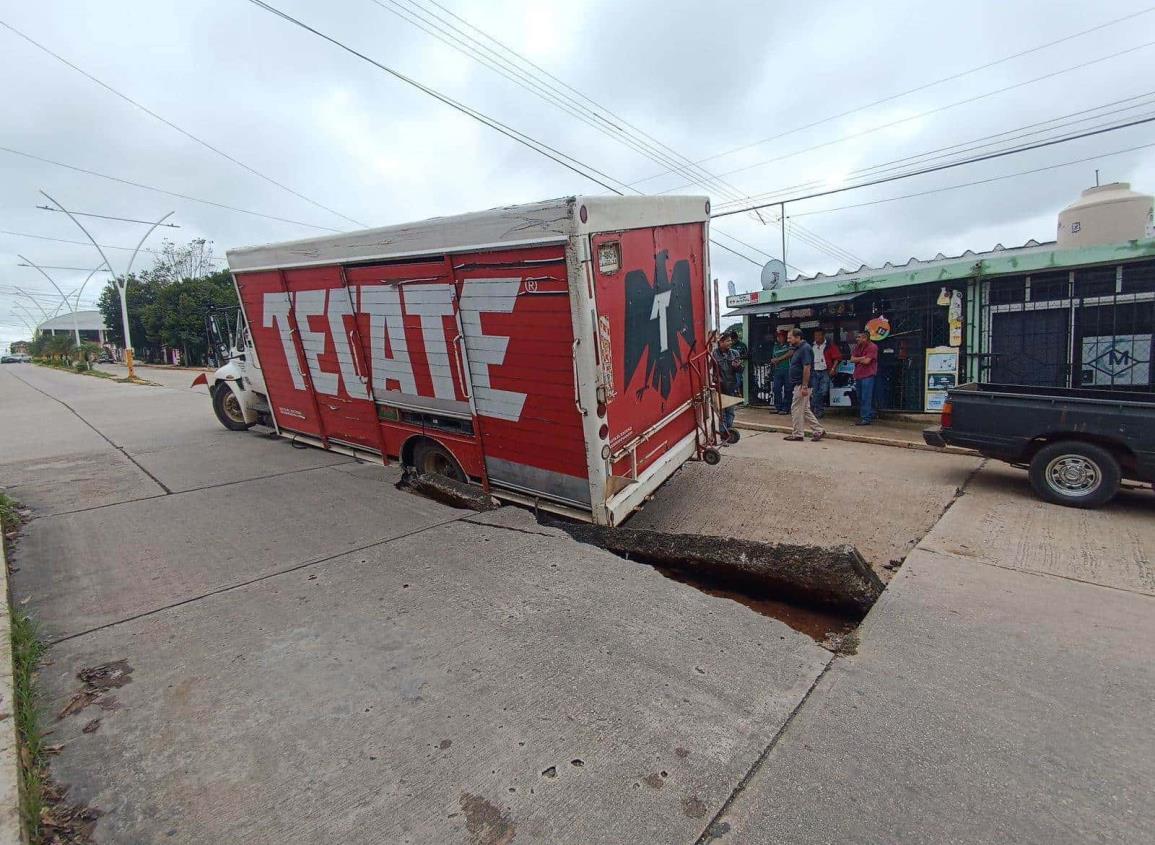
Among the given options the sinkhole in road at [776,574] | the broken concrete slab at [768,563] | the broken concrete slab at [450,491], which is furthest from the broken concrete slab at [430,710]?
the broken concrete slab at [450,491]

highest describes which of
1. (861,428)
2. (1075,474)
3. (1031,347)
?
(1031,347)

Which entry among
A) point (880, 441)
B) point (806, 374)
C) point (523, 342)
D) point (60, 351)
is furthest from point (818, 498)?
point (60, 351)

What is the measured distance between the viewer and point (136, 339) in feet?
183

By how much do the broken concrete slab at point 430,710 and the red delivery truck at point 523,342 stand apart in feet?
3.86

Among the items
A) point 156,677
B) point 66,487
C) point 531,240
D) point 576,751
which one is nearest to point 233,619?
point 156,677

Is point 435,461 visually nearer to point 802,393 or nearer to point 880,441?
point 802,393

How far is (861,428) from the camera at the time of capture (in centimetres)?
988

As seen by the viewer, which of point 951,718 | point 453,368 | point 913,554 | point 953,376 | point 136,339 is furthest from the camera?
point 136,339

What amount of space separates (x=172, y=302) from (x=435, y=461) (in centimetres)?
4552

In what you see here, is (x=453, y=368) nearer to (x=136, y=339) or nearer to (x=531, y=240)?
(x=531, y=240)

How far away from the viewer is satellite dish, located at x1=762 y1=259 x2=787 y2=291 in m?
13.0

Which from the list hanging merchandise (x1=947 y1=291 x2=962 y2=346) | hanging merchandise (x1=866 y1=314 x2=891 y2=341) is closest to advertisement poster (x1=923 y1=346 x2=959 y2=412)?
hanging merchandise (x1=947 y1=291 x2=962 y2=346)

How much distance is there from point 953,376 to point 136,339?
6726 cm

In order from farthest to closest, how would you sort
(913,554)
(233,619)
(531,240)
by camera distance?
(913,554) < (531,240) < (233,619)
